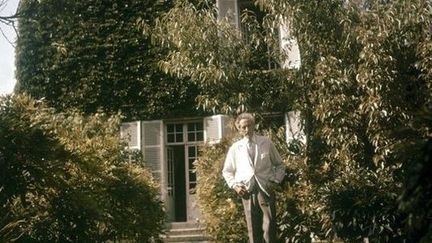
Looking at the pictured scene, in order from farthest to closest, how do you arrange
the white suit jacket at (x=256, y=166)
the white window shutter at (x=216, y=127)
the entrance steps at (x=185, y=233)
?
the white window shutter at (x=216, y=127), the entrance steps at (x=185, y=233), the white suit jacket at (x=256, y=166)

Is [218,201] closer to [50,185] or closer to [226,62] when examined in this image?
[226,62]

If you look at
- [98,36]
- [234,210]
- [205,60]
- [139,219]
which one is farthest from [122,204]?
[98,36]

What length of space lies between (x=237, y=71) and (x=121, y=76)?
590 cm

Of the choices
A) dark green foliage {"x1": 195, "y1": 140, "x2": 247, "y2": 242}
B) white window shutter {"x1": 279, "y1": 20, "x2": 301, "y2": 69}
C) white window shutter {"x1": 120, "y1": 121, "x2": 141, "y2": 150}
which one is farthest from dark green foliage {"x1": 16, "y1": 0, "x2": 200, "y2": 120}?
white window shutter {"x1": 279, "y1": 20, "x2": 301, "y2": 69}

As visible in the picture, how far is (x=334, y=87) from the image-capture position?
8.17 meters

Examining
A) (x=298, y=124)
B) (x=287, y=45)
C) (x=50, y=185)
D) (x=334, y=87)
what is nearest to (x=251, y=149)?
(x=334, y=87)

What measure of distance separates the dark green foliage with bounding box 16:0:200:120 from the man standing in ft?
23.8

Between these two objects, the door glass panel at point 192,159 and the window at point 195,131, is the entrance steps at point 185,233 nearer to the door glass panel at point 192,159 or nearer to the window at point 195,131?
the door glass panel at point 192,159

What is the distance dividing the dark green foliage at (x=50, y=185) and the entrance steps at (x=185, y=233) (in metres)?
3.56

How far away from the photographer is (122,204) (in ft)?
29.5

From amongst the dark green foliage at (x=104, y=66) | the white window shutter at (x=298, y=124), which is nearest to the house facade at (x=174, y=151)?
the dark green foliage at (x=104, y=66)

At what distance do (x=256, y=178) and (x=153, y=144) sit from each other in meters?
7.70

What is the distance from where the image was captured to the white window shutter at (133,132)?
14.1 meters

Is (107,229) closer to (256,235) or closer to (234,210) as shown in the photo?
(234,210)
